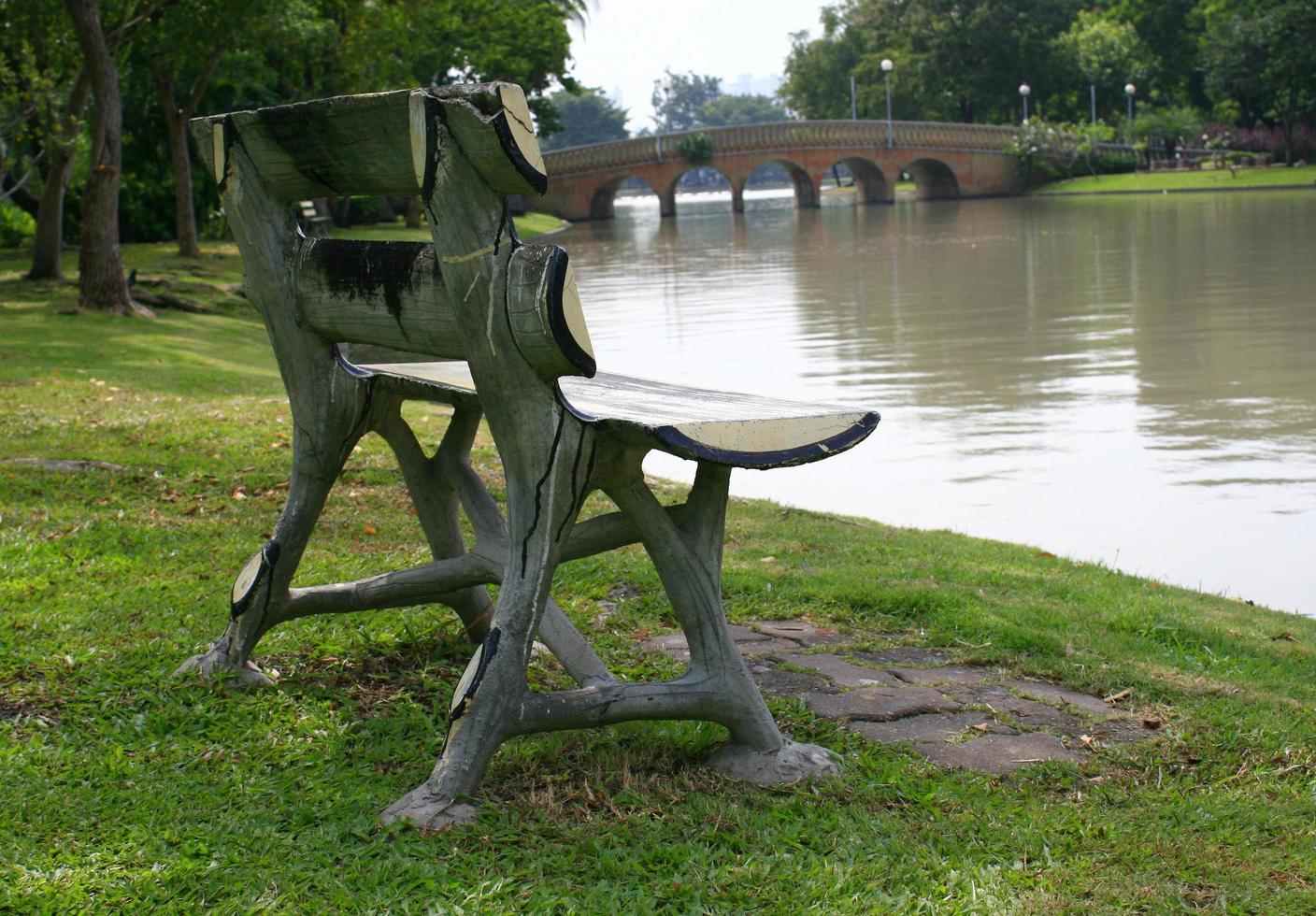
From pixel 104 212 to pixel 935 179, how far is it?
49463mm

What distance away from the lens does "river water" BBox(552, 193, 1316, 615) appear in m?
7.09

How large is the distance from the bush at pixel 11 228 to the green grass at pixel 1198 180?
113 ft

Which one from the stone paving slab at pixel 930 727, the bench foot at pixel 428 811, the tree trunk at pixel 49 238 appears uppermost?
the tree trunk at pixel 49 238

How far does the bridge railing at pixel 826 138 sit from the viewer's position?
54688mm

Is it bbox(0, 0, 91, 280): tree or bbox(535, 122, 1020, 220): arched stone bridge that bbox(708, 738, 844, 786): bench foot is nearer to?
bbox(0, 0, 91, 280): tree

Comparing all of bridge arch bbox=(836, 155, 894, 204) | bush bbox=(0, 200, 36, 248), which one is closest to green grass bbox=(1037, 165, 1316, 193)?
bridge arch bbox=(836, 155, 894, 204)

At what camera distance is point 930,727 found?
3371 mm

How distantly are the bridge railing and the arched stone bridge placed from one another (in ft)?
0.12

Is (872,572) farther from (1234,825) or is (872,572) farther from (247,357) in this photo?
(247,357)

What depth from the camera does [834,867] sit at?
2.57m

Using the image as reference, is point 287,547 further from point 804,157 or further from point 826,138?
point 804,157

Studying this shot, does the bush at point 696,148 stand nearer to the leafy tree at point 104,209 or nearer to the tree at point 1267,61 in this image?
the tree at point 1267,61

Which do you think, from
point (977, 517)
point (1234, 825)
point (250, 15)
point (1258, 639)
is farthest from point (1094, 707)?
point (250, 15)

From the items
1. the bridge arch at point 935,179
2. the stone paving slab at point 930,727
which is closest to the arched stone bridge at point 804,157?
the bridge arch at point 935,179
